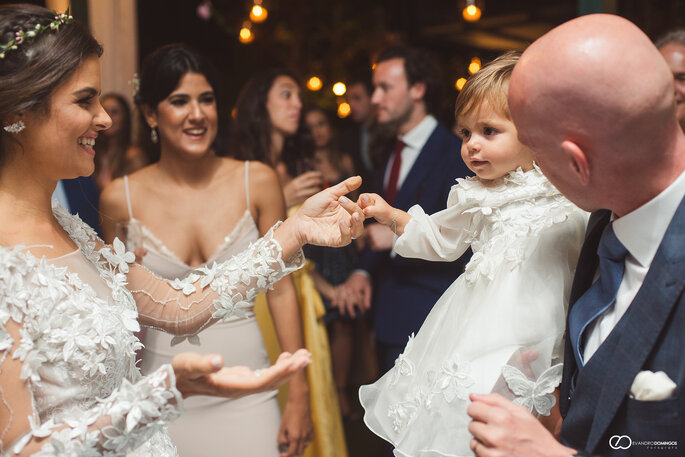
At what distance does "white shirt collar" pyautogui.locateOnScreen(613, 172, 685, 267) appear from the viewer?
1183 mm

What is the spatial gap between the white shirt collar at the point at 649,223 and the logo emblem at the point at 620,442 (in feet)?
1.04

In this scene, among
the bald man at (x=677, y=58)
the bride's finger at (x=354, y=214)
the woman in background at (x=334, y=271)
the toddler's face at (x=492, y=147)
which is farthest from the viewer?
the woman in background at (x=334, y=271)

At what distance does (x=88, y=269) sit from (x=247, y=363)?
105 centimetres

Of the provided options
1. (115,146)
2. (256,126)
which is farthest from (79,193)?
(115,146)

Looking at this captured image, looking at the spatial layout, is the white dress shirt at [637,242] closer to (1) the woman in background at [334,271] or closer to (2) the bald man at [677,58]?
(2) the bald man at [677,58]

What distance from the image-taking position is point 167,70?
256 cm

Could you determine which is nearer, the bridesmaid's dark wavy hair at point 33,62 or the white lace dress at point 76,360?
the white lace dress at point 76,360

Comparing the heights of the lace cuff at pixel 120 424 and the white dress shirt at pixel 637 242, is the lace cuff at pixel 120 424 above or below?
below

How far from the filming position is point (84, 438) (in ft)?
4.21

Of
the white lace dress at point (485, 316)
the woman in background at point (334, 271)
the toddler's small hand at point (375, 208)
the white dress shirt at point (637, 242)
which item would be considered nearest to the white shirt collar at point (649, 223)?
the white dress shirt at point (637, 242)

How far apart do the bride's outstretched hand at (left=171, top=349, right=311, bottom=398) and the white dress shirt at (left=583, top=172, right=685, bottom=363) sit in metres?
0.57

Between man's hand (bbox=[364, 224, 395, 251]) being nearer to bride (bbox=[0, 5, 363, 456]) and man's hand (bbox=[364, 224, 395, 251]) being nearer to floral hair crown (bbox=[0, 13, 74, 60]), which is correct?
bride (bbox=[0, 5, 363, 456])

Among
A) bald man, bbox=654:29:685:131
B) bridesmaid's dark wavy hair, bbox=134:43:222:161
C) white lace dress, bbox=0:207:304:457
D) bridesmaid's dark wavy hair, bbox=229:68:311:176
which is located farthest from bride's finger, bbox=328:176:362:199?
bridesmaid's dark wavy hair, bbox=229:68:311:176

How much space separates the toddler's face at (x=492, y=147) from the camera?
5.17 feet
